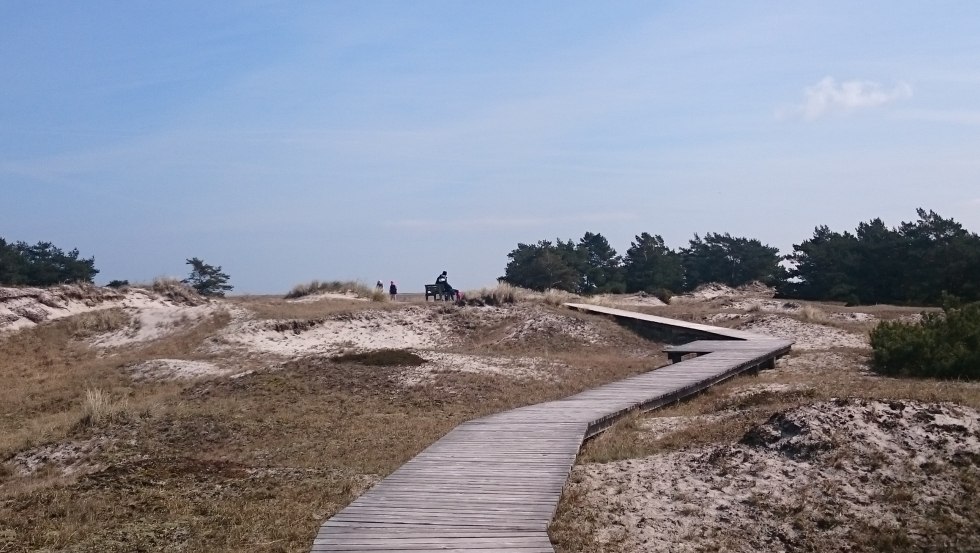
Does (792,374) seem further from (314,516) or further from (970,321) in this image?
(314,516)

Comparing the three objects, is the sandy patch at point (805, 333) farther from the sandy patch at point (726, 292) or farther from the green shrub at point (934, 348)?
the sandy patch at point (726, 292)

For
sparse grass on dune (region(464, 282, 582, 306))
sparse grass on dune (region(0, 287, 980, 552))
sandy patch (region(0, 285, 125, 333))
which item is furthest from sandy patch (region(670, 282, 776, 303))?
sandy patch (region(0, 285, 125, 333))

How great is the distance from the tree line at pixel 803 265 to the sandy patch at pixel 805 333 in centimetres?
1311

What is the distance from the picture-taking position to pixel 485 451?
30.9ft

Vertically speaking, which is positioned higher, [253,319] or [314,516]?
[253,319]

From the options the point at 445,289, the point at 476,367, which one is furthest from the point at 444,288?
the point at 476,367

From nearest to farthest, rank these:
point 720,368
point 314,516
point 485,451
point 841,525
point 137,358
Answer: point 841,525 → point 314,516 → point 485,451 → point 720,368 → point 137,358

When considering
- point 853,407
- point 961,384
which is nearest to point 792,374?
point 961,384

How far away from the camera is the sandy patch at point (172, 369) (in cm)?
1986

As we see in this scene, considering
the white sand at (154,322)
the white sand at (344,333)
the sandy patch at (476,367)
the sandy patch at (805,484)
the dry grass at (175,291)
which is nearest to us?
the sandy patch at (805,484)

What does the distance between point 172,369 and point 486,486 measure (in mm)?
14706

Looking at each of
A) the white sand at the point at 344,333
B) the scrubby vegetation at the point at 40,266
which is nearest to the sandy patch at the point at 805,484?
A: the white sand at the point at 344,333

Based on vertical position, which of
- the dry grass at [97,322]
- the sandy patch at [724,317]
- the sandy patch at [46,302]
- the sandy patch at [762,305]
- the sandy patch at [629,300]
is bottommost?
the sandy patch at [724,317]

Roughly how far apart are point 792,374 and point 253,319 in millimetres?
16775
